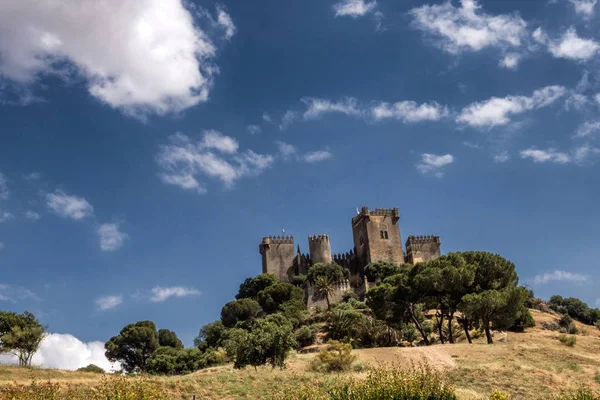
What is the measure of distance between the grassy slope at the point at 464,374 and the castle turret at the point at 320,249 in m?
46.0

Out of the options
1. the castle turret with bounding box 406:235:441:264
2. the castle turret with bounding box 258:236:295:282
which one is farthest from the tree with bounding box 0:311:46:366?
the castle turret with bounding box 406:235:441:264

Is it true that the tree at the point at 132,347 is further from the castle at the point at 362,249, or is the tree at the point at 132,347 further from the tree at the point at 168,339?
the castle at the point at 362,249

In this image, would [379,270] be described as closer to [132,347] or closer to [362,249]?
[362,249]

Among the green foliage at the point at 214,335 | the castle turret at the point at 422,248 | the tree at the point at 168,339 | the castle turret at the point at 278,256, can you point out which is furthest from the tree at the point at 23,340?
the castle turret at the point at 422,248

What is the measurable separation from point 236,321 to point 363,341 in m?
25.4

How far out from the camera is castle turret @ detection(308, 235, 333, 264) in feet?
282

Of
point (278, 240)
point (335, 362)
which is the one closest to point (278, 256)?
point (278, 240)

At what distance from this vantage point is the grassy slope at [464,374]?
79.3 ft

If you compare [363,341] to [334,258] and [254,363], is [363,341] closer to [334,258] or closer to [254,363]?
[254,363]

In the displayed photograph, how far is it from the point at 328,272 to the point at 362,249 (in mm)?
10082

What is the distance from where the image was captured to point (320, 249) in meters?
86.6

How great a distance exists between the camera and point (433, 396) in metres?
16.9

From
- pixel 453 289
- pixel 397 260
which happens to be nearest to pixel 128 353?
pixel 397 260

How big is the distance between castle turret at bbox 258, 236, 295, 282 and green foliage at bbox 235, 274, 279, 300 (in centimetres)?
371
